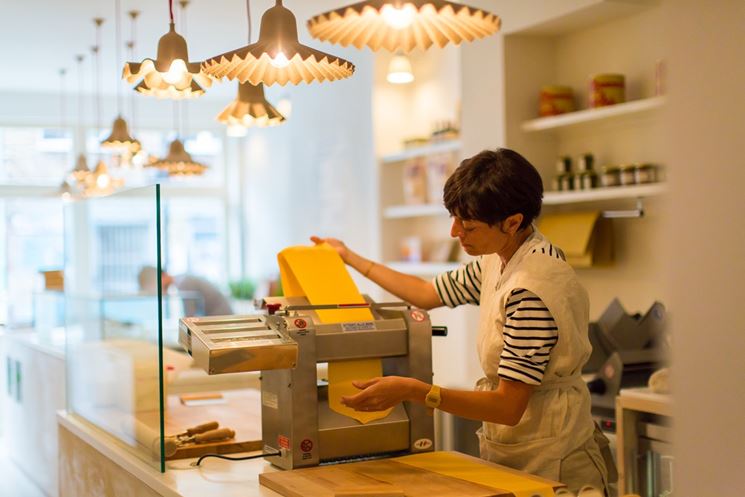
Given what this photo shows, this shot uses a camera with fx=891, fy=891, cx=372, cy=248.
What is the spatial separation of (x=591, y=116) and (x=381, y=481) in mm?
2884

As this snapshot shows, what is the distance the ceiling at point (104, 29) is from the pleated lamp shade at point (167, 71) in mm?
3512

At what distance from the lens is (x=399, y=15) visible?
163cm

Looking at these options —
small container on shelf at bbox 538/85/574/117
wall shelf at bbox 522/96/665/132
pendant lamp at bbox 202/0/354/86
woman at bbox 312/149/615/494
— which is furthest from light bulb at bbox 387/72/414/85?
woman at bbox 312/149/615/494

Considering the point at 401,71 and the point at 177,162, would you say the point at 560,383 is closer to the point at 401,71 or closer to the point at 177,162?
the point at 401,71

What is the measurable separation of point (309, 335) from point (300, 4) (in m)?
4.49

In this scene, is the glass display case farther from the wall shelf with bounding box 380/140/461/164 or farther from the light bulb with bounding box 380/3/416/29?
the wall shelf with bounding box 380/140/461/164

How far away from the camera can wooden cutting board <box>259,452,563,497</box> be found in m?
1.75

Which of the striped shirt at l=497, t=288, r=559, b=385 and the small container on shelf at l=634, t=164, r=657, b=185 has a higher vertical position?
the small container on shelf at l=634, t=164, r=657, b=185

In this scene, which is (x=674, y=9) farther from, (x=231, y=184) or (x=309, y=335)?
(x=231, y=184)

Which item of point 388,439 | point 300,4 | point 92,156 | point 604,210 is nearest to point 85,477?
point 388,439

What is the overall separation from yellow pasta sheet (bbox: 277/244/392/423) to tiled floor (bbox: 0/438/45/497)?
144 inches

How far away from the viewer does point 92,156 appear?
10375 mm

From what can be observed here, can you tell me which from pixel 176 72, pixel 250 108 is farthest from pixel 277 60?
pixel 250 108

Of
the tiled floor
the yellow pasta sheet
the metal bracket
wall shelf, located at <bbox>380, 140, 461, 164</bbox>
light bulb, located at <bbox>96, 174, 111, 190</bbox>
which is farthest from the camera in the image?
light bulb, located at <bbox>96, 174, 111, 190</bbox>
